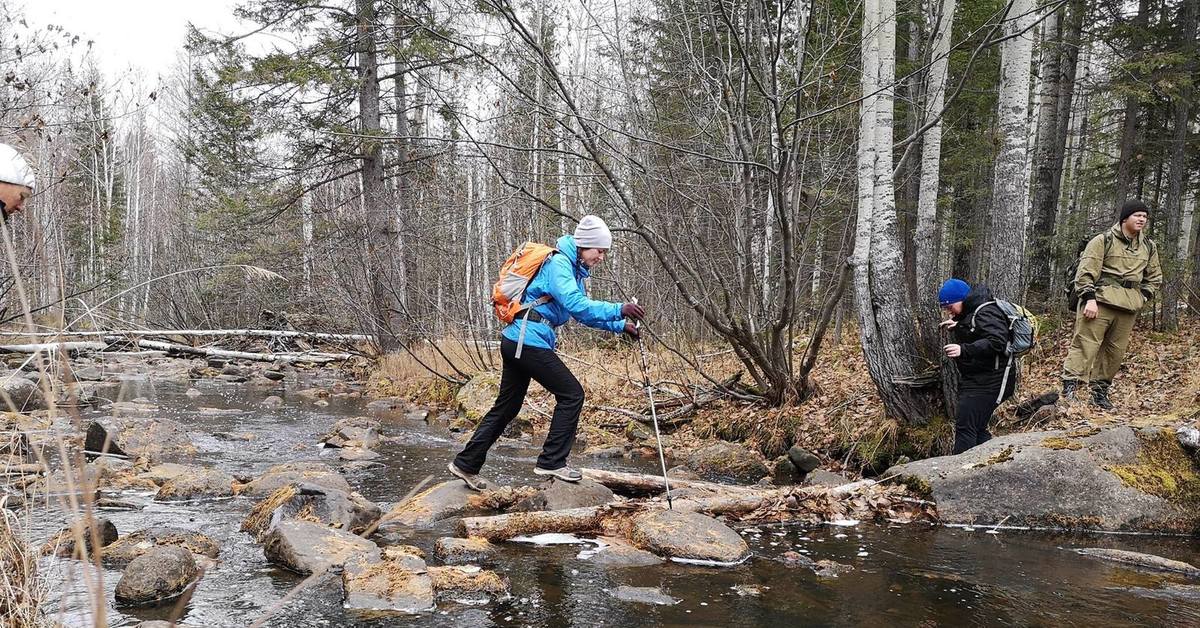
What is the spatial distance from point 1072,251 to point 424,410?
49.2 feet

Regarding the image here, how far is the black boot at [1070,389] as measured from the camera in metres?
8.27

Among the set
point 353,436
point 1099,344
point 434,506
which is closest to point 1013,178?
point 1099,344

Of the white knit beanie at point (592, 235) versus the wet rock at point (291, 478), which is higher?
the white knit beanie at point (592, 235)

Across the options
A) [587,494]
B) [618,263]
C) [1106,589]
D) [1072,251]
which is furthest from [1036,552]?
[1072,251]

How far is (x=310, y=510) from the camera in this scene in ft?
18.0

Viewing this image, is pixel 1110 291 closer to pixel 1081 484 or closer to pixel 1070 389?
pixel 1070 389

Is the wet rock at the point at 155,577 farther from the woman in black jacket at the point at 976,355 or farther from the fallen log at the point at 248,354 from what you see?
the fallen log at the point at 248,354

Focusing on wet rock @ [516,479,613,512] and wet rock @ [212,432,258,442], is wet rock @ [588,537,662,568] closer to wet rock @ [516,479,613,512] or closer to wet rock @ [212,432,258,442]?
wet rock @ [516,479,613,512]

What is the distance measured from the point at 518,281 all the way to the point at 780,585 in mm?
2865

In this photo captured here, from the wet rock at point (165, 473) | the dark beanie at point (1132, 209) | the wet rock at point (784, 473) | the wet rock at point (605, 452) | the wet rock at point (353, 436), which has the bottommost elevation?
the wet rock at point (605, 452)

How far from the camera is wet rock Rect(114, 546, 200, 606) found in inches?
160

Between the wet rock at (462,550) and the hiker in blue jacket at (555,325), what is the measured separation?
3.92 feet

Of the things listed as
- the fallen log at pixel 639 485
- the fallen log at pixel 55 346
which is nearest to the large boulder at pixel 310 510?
the fallen log at pixel 55 346

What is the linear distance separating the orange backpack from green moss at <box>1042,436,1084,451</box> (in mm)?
4244
